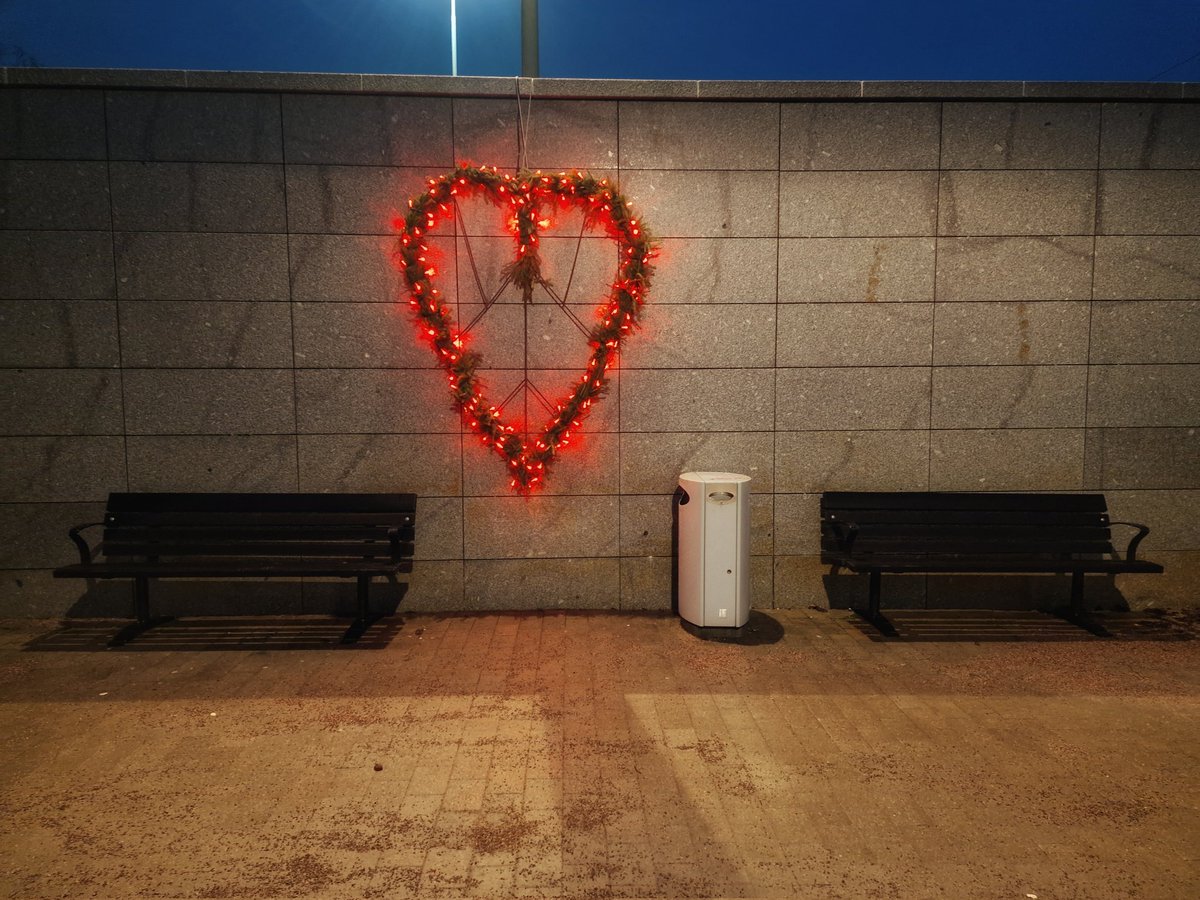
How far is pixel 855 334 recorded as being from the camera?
558 centimetres

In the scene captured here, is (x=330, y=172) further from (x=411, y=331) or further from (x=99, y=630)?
(x=99, y=630)

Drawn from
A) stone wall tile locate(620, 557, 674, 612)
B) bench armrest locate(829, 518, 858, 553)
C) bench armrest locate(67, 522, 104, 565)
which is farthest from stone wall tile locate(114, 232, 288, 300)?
bench armrest locate(829, 518, 858, 553)

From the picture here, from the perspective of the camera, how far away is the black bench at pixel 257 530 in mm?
5082

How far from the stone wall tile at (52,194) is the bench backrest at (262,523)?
6.87ft

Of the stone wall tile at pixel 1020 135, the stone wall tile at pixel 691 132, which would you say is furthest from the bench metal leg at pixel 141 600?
the stone wall tile at pixel 1020 135

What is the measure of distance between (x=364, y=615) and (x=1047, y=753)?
4.27 meters

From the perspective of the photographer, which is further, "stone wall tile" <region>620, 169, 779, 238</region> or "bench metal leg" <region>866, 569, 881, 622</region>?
"stone wall tile" <region>620, 169, 779, 238</region>

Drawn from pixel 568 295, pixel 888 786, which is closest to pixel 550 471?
pixel 568 295

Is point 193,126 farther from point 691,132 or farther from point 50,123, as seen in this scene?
point 691,132

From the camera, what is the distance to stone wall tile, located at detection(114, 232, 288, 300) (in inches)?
209

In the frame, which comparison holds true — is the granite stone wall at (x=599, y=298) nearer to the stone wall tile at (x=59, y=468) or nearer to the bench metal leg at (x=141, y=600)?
the stone wall tile at (x=59, y=468)

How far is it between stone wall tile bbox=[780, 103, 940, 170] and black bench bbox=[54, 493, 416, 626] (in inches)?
160

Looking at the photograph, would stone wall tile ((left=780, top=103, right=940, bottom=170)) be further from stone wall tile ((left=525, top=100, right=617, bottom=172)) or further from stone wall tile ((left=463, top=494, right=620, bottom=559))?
stone wall tile ((left=463, top=494, right=620, bottom=559))

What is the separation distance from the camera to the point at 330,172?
17.5ft
